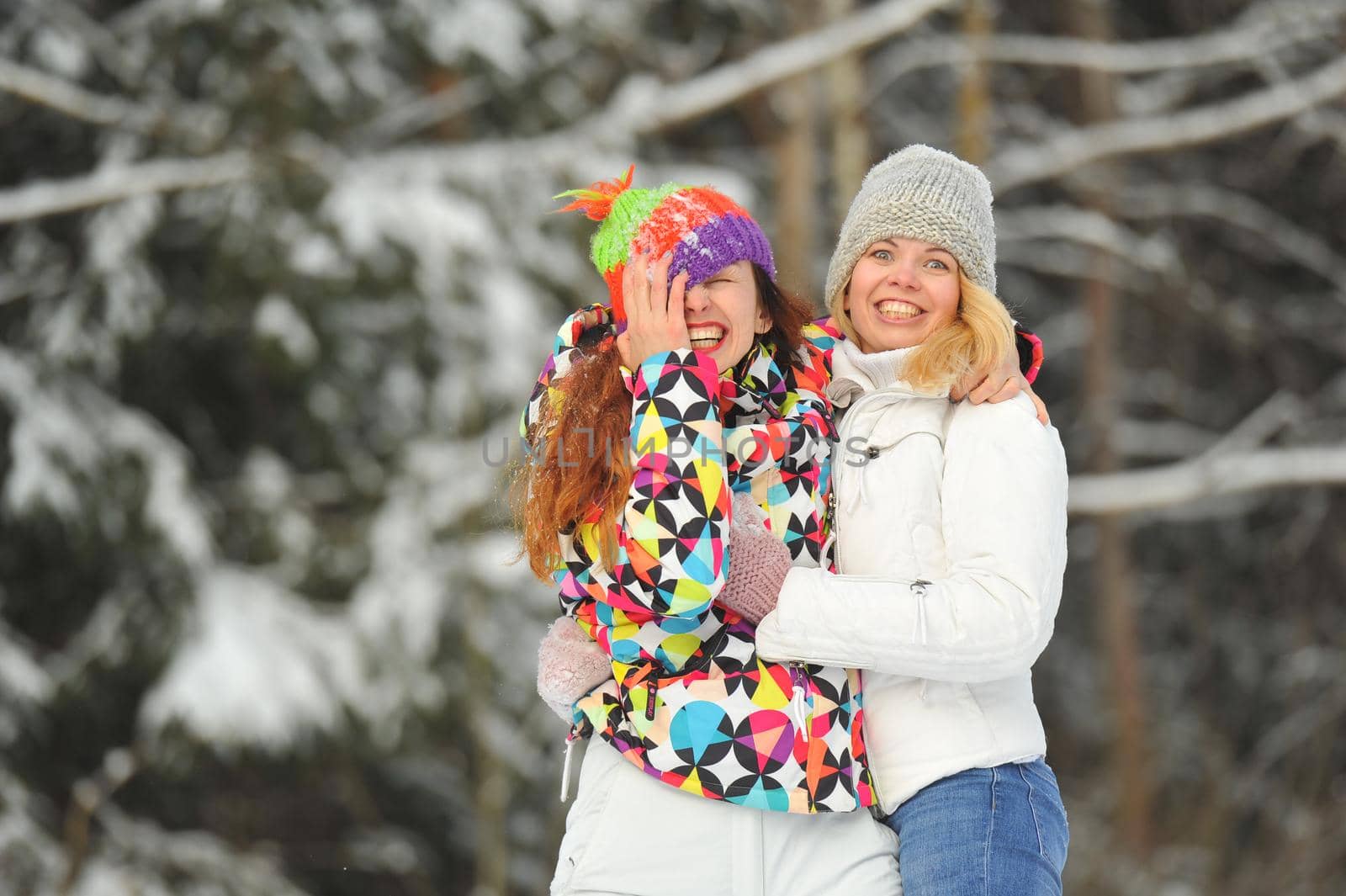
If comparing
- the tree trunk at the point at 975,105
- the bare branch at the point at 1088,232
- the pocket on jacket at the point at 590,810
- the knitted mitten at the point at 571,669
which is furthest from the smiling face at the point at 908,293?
the bare branch at the point at 1088,232

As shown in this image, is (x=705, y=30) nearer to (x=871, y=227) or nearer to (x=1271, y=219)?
(x=1271, y=219)

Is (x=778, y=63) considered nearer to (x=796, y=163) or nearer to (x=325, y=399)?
(x=796, y=163)

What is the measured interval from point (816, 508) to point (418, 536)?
183 inches

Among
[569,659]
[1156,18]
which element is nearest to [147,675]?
[569,659]

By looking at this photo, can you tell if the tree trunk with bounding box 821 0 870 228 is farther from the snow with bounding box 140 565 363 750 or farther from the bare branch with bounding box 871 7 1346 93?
the snow with bounding box 140 565 363 750

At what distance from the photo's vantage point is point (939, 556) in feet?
6.60

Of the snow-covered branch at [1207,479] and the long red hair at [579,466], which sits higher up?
the snow-covered branch at [1207,479]

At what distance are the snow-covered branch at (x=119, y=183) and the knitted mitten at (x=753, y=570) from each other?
16.7 ft

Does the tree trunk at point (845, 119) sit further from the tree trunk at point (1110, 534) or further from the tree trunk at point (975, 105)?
the tree trunk at point (1110, 534)

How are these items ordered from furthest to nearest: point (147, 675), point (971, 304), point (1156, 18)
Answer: point (1156, 18) → point (147, 675) → point (971, 304)

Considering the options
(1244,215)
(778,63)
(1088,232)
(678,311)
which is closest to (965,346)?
(678,311)

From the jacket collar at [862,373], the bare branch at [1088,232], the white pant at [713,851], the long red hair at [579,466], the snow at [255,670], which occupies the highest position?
the bare branch at [1088,232]

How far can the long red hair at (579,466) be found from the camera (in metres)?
1.93

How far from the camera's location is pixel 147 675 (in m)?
6.16
